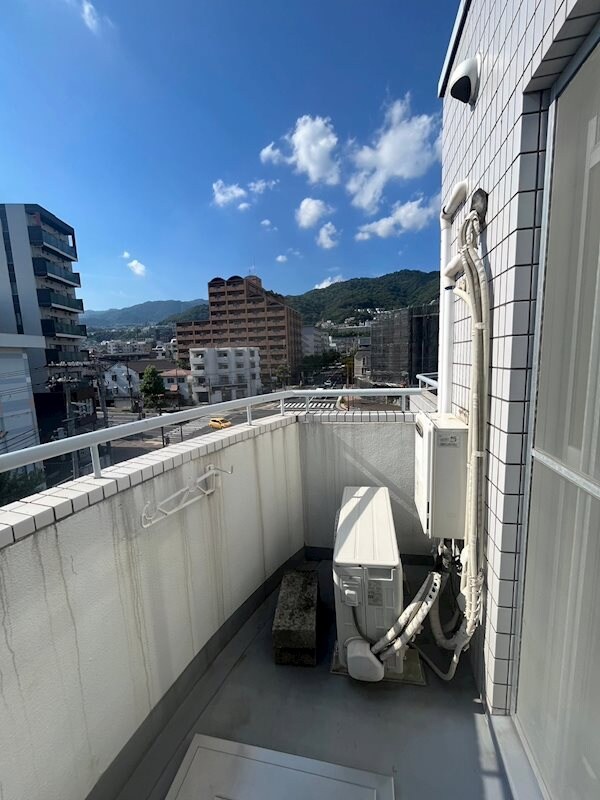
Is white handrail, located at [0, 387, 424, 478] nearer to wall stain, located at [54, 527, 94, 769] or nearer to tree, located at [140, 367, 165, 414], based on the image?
wall stain, located at [54, 527, 94, 769]

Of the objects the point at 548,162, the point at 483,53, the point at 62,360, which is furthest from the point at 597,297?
the point at 62,360

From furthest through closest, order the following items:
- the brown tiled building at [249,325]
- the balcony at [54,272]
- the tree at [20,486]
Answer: the brown tiled building at [249,325] < the balcony at [54,272] < the tree at [20,486]

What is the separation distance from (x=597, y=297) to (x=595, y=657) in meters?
1.27

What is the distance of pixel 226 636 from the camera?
2479mm

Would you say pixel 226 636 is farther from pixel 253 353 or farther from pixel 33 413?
pixel 253 353

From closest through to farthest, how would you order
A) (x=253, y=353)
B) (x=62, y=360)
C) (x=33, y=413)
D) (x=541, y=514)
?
(x=541, y=514) < (x=33, y=413) < (x=62, y=360) < (x=253, y=353)

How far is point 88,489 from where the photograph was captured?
1.52 metres

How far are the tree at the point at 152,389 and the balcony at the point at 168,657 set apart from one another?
109 ft

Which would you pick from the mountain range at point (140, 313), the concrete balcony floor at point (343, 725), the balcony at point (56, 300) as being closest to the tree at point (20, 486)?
the concrete balcony floor at point (343, 725)

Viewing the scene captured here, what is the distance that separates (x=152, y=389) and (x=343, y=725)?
119 feet

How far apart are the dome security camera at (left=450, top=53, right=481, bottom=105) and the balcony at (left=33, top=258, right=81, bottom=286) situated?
35723 millimetres

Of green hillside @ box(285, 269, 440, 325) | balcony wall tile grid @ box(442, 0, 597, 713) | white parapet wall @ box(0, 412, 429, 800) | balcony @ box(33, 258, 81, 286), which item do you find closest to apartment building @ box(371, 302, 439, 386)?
green hillside @ box(285, 269, 440, 325)

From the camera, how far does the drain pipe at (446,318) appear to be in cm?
→ 259

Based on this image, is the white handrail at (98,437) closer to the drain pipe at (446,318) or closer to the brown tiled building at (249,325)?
the drain pipe at (446,318)
